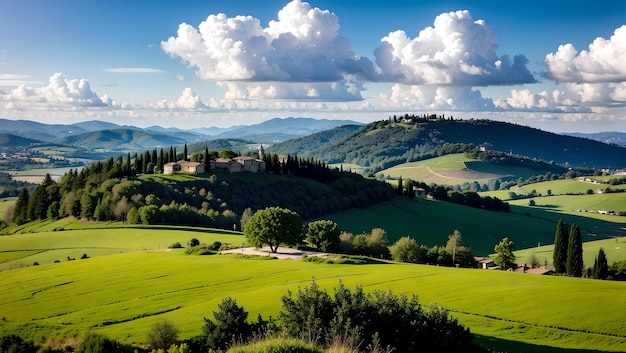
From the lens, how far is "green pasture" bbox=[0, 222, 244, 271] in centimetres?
7881

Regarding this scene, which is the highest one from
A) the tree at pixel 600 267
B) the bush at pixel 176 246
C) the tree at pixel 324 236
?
the tree at pixel 324 236

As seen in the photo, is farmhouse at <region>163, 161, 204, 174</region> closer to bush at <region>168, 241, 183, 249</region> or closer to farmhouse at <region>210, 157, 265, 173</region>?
farmhouse at <region>210, 157, 265, 173</region>

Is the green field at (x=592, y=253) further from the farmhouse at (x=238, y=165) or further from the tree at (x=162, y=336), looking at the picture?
the tree at (x=162, y=336)

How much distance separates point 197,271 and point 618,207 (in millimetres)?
159250

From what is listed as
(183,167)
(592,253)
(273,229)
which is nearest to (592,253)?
(592,253)

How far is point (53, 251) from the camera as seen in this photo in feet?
269

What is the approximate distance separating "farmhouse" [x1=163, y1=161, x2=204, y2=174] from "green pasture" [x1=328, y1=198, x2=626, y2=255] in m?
37.3

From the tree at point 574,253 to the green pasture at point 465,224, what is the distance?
37.3m

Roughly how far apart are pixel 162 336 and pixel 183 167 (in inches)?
4802

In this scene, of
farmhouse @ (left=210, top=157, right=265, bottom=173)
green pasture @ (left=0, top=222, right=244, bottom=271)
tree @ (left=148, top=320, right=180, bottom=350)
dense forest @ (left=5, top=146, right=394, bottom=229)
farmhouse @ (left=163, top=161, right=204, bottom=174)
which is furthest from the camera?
farmhouse @ (left=210, top=157, right=265, bottom=173)

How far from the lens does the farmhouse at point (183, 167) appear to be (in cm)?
14738

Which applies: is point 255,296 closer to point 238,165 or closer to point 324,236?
point 324,236

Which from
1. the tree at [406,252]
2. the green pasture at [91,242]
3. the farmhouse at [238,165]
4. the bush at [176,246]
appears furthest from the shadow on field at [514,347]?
the farmhouse at [238,165]

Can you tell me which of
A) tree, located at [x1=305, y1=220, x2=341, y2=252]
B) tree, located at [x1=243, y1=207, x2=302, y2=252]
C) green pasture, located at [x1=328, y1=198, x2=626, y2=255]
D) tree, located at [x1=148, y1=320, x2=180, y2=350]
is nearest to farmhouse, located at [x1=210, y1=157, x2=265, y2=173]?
green pasture, located at [x1=328, y1=198, x2=626, y2=255]
